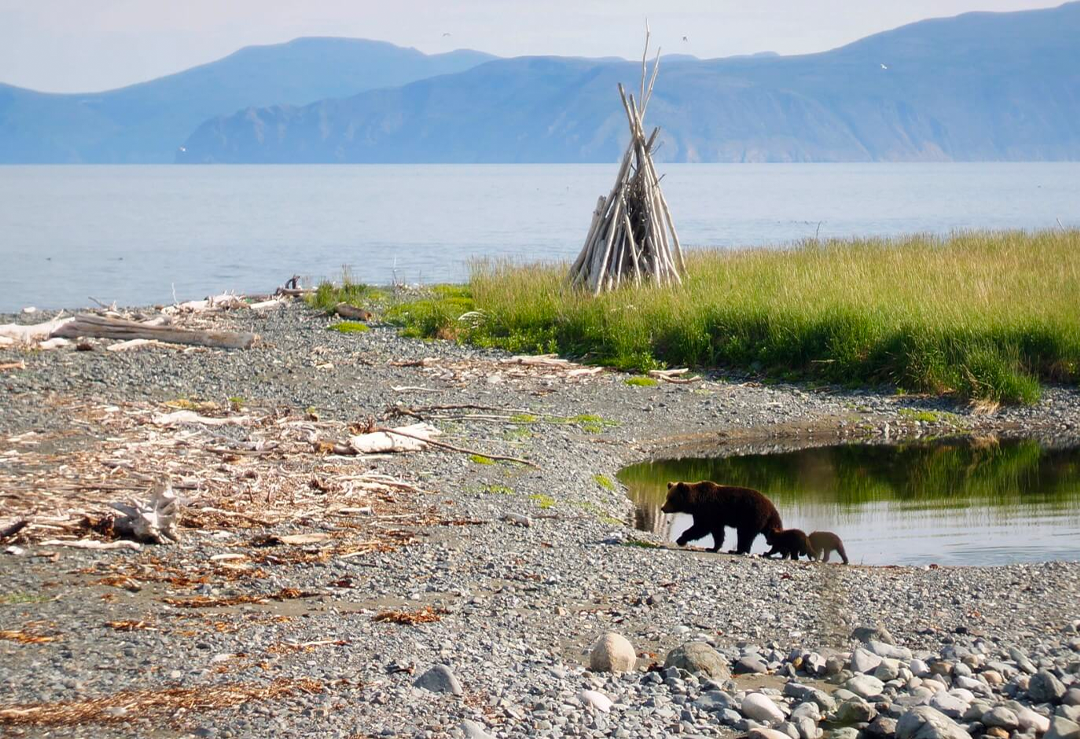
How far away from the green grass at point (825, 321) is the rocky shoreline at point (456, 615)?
13.9 ft

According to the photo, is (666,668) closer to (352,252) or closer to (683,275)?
(683,275)

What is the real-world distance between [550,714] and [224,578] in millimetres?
2493

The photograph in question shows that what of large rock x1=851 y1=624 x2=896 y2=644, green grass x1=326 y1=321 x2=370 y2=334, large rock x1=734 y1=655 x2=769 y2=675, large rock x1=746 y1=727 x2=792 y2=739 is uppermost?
green grass x1=326 y1=321 x2=370 y2=334

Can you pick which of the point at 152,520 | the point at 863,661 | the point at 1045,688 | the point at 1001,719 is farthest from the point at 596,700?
the point at 152,520

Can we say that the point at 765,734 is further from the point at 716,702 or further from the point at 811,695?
the point at 811,695

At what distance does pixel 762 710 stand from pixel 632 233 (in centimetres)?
1427

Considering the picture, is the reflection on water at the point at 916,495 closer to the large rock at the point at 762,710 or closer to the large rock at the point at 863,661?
the large rock at the point at 863,661

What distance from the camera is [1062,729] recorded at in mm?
4562

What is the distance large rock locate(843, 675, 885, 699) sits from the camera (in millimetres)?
5047

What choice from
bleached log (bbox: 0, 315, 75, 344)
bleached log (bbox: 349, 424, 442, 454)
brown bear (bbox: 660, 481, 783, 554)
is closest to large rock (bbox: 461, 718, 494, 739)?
brown bear (bbox: 660, 481, 783, 554)

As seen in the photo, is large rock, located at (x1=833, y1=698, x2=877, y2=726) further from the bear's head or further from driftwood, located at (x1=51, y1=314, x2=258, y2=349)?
driftwood, located at (x1=51, y1=314, x2=258, y2=349)

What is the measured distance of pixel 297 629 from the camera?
5.63 m

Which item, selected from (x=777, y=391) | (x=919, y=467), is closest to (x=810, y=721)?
(x=919, y=467)

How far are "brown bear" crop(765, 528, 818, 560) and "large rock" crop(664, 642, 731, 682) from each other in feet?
8.38
